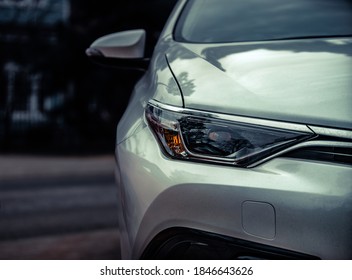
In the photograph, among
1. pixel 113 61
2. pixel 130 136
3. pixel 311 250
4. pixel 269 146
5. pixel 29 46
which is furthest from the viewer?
pixel 29 46

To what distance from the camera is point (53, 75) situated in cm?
1378

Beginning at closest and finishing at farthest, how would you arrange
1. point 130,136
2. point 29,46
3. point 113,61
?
point 130,136 → point 113,61 → point 29,46

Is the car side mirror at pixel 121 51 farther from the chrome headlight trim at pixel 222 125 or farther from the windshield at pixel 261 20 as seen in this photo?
the chrome headlight trim at pixel 222 125

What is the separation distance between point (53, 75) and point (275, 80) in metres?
12.7

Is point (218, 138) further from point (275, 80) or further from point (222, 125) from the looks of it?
point (275, 80)

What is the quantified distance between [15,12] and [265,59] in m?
12.9

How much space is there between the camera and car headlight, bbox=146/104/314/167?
5.03 ft

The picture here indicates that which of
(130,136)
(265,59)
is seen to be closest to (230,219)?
(130,136)

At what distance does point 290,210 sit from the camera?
1.41 m

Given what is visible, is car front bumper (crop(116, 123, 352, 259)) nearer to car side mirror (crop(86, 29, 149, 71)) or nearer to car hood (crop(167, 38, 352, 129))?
car hood (crop(167, 38, 352, 129))

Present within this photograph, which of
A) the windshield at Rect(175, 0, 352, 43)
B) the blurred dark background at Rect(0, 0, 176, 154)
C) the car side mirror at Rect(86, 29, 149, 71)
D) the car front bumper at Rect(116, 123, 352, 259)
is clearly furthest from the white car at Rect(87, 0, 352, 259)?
the blurred dark background at Rect(0, 0, 176, 154)

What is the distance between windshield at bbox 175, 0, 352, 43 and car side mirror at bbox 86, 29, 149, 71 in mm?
241

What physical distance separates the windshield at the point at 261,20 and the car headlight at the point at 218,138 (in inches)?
26.6

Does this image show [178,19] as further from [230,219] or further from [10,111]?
[10,111]
